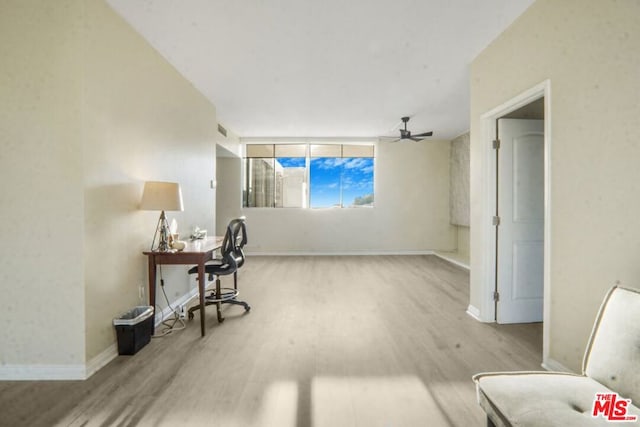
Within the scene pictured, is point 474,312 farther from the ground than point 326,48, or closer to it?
closer to it

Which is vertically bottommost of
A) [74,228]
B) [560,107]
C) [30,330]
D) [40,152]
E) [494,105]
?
[30,330]

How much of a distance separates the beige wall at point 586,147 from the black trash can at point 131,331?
3259 millimetres

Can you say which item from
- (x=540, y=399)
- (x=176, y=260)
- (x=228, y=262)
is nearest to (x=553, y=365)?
(x=540, y=399)

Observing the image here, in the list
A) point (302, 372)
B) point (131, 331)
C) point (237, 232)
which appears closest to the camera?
Answer: point (302, 372)

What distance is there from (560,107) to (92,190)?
136 inches

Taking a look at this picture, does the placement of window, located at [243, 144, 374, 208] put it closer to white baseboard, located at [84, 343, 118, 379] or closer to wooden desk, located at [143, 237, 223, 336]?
wooden desk, located at [143, 237, 223, 336]

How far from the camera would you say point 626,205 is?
159 centimetres

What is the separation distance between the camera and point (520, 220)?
2932 mm

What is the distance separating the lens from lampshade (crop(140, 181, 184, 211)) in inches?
101

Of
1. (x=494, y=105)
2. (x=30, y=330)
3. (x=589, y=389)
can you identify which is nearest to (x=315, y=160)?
(x=494, y=105)

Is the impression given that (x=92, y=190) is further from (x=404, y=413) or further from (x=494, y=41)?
(x=494, y=41)

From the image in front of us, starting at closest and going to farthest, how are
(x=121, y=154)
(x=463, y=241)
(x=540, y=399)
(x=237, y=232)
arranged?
(x=540, y=399) → (x=121, y=154) → (x=237, y=232) → (x=463, y=241)

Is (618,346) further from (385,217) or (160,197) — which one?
(385,217)

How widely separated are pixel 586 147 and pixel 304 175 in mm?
5708
